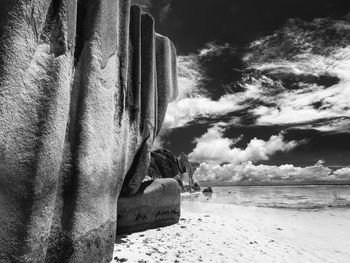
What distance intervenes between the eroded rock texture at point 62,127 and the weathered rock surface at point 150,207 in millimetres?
1110

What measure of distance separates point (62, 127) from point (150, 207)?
11.3ft

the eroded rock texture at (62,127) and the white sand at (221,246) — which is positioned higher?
the eroded rock texture at (62,127)

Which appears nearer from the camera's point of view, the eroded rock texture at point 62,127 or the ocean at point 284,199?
the eroded rock texture at point 62,127

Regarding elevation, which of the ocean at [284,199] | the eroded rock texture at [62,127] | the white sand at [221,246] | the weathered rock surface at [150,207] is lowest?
the ocean at [284,199]

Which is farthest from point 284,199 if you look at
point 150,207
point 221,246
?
point 221,246

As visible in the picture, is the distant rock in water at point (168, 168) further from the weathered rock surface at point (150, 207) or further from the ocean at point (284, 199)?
the weathered rock surface at point (150, 207)

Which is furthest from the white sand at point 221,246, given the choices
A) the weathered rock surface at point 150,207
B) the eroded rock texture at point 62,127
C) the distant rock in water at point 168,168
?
the distant rock in water at point 168,168

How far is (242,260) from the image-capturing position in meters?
4.37

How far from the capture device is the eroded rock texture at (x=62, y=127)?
7.68ft

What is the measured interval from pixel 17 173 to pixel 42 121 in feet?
1.60

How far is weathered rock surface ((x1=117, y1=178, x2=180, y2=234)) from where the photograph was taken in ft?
17.5

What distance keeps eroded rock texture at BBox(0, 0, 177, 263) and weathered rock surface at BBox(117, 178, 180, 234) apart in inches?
43.7

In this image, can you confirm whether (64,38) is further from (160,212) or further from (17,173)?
(160,212)

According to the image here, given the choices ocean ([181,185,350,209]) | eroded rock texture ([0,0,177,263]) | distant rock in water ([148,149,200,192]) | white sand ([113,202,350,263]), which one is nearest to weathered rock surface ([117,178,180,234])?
white sand ([113,202,350,263])
